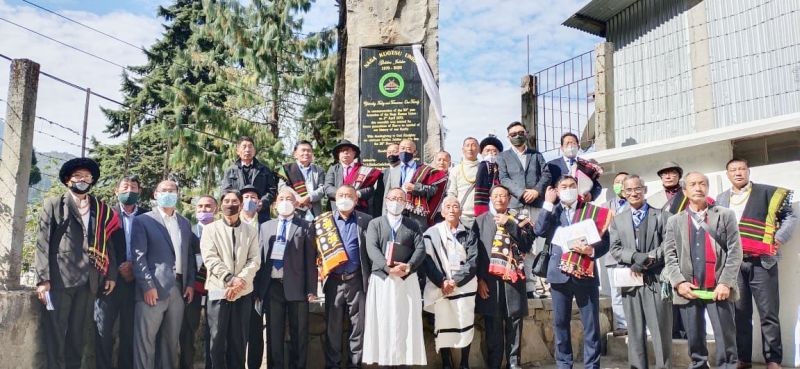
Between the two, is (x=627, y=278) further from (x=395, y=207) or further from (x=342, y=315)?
(x=342, y=315)

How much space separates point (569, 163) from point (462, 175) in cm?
121

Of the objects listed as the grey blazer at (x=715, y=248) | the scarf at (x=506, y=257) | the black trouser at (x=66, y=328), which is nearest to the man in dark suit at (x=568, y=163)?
the scarf at (x=506, y=257)

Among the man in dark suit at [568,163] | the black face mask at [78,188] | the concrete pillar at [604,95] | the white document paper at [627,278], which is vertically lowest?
the white document paper at [627,278]

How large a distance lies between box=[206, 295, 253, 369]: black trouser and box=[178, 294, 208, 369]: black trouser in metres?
0.40

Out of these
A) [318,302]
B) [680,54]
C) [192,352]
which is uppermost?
[680,54]

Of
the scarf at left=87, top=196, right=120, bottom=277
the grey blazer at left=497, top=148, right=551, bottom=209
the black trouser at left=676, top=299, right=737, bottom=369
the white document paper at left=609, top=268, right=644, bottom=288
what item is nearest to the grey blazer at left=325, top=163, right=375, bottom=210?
the grey blazer at left=497, top=148, right=551, bottom=209

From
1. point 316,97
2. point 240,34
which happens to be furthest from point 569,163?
point 240,34

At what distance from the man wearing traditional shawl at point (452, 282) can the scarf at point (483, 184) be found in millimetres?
793

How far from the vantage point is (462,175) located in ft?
21.3

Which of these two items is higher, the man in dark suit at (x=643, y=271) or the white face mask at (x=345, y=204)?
the white face mask at (x=345, y=204)

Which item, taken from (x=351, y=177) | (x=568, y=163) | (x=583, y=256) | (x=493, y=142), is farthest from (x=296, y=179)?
(x=583, y=256)

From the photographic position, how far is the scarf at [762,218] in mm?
5312

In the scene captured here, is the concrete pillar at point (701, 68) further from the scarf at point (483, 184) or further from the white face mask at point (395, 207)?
the white face mask at point (395, 207)

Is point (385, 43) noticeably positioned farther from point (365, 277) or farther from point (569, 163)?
point (365, 277)
